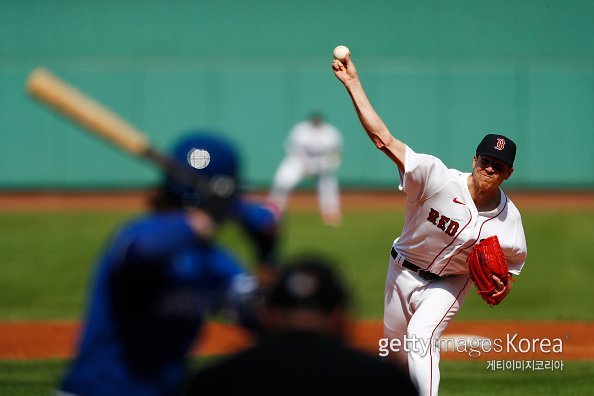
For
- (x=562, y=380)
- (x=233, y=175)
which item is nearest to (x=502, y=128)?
(x=562, y=380)

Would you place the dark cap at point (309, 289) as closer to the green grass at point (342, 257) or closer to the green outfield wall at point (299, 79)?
the green grass at point (342, 257)

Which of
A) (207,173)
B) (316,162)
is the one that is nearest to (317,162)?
(316,162)

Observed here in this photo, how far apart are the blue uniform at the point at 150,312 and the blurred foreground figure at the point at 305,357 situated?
550mm

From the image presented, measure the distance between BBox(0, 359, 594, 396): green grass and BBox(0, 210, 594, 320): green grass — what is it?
8.93ft

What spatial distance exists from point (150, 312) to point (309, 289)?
774 millimetres

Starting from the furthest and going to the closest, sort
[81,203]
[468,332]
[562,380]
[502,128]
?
[502,128]
[81,203]
[468,332]
[562,380]

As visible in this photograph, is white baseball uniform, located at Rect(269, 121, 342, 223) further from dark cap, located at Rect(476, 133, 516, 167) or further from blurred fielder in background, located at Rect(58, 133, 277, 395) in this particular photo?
blurred fielder in background, located at Rect(58, 133, 277, 395)

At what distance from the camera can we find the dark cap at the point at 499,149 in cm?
562

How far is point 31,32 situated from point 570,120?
602 inches

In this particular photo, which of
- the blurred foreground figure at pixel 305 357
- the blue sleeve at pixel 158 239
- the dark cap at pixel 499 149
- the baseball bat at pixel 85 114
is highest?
the dark cap at pixel 499 149

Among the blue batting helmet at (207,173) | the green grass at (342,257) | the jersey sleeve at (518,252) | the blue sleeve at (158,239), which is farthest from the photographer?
the green grass at (342,257)

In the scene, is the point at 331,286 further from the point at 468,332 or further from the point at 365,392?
the point at 468,332

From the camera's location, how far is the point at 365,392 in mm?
2254

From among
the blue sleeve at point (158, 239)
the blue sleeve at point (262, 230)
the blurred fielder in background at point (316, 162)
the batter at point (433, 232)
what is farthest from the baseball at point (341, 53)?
the blurred fielder in background at point (316, 162)
